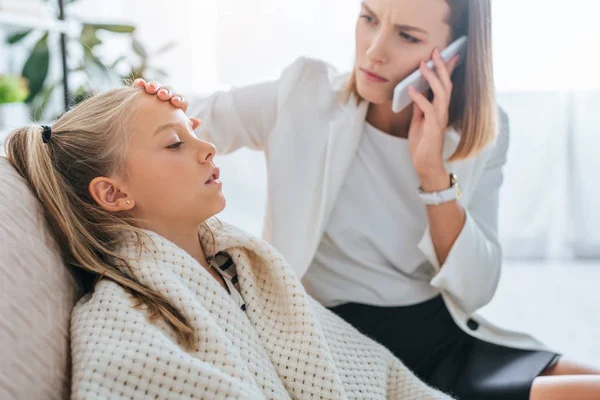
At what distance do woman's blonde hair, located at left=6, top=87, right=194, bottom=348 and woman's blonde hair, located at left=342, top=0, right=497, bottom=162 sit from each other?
663mm

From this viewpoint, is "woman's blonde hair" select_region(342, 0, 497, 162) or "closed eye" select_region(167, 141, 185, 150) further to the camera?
"woman's blonde hair" select_region(342, 0, 497, 162)

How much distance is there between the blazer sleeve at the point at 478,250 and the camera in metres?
1.41

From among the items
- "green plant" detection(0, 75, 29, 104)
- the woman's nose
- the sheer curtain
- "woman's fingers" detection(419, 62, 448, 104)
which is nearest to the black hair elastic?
the woman's nose

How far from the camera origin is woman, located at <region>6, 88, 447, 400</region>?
860mm

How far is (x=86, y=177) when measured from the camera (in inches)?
40.4

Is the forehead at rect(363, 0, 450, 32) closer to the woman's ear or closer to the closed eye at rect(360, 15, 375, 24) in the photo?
the closed eye at rect(360, 15, 375, 24)

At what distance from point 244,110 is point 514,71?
6.43 feet

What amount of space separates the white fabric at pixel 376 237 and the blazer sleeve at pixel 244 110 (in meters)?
0.20

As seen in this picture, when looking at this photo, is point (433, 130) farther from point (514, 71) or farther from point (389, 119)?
point (514, 71)

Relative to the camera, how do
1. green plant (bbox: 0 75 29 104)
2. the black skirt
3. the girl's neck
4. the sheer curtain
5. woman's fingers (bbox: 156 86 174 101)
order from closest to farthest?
woman's fingers (bbox: 156 86 174 101) < the black skirt < the girl's neck < green plant (bbox: 0 75 29 104) < the sheer curtain

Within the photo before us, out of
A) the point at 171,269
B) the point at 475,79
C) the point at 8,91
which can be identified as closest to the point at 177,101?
the point at 171,269

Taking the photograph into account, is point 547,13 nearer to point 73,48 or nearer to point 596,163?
point 596,163

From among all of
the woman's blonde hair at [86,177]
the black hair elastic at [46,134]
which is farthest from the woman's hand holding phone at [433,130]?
the black hair elastic at [46,134]

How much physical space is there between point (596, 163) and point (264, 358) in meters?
2.67
